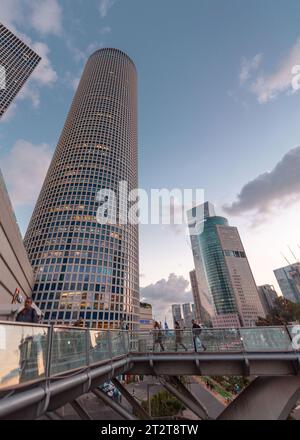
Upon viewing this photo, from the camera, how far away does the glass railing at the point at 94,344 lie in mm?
3880

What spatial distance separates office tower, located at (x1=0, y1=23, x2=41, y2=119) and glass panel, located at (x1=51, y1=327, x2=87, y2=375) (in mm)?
109574

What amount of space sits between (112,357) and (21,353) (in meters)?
6.86

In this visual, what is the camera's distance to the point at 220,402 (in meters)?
33.5

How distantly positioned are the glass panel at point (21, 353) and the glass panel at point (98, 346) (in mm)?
3178

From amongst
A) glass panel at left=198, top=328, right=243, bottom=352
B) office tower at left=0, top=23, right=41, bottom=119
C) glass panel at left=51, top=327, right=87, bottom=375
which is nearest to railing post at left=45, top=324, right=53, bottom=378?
glass panel at left=51, top=327, right=87, bottom=375

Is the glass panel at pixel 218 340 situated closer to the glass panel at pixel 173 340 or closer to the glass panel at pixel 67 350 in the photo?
the glass panel at pixel 173 340

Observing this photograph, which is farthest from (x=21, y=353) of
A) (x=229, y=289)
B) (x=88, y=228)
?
(x=229, y=289)

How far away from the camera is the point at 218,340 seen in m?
12.4

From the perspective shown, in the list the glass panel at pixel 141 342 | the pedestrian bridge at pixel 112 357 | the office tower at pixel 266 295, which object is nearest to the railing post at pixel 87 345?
the pedestrian bridge at pixel 112 357

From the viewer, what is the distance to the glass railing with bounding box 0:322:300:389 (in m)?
3.88

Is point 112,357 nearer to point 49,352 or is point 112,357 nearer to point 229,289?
point 49,352

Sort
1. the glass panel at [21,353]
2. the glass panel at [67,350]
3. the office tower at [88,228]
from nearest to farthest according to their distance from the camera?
the glass panel at [21,353], the glass panel at [67,350], the office tower at [88,228]

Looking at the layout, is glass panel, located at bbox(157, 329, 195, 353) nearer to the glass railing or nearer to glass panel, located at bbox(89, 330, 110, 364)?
the glass railing
